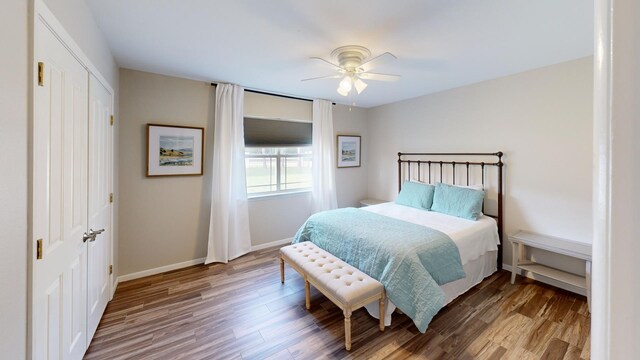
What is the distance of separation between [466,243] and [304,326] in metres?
1.82

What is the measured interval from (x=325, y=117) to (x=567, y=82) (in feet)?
10.1

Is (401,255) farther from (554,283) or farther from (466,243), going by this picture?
(554,283)

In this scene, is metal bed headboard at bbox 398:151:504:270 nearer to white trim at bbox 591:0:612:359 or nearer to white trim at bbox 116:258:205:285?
white trim at bbox 116:258:205:285

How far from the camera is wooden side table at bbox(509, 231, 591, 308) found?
8.38 ft

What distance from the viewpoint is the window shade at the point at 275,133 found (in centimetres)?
399

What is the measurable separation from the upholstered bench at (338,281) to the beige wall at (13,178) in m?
1.73

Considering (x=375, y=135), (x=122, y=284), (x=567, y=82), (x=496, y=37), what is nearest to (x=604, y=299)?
(x=496, y=37)

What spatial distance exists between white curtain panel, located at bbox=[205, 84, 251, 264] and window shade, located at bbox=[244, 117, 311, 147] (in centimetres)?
25

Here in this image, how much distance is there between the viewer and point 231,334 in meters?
2.23

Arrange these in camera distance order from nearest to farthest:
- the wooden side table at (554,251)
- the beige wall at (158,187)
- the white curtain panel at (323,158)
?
the wooden side table at (554,251), the beige wall at (158,187), the white curtain panel at (323,158)

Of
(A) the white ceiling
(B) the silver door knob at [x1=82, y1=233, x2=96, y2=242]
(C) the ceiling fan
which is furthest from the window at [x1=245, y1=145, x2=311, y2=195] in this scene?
(B) the silver door knob at [x1=82, y1=233, x2=96, y2=242]

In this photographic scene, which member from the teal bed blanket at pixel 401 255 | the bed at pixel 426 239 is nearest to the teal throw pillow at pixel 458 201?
the bed at pixel 426 239

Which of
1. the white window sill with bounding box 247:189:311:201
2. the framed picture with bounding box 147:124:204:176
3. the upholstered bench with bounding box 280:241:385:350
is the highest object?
the framed picture with bounding box 147:124:204:176

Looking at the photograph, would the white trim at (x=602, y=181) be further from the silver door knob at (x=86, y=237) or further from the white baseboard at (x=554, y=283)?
the white baseboard at (x=554, y=283)
